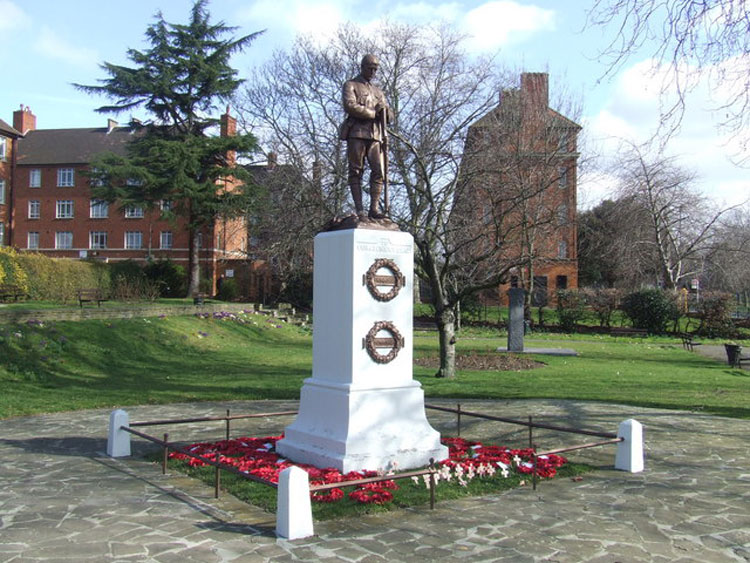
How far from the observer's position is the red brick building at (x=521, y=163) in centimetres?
1630

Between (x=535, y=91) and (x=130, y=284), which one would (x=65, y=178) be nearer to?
(x=130, y=284)

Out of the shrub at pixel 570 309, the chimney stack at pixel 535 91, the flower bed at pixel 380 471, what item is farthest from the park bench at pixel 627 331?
the flower bed at pixel 380 471

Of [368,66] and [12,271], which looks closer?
[368,66]

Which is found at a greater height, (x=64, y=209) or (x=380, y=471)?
(x=64, y=209)

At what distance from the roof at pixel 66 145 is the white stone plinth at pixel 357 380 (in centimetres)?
5639

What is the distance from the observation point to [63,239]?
59.4 meters

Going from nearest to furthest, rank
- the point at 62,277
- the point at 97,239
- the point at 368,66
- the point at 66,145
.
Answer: the point at 368,66
the point at 62,277
the point at 97,239
the point at 66,145

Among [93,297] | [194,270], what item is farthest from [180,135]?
[93,297]

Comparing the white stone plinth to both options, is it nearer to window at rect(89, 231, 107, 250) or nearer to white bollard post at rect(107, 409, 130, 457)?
white bollard post at rect(107, 409, 130, 457)

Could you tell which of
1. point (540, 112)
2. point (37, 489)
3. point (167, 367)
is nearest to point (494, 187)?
point (540, 112)

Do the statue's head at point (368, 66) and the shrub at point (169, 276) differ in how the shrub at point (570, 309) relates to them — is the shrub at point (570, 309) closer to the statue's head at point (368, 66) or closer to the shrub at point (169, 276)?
the shrub at point (169, 276)

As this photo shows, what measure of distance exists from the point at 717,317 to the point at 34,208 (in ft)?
181

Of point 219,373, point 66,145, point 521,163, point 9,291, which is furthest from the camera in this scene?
point 66,145

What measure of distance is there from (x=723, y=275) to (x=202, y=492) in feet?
148
